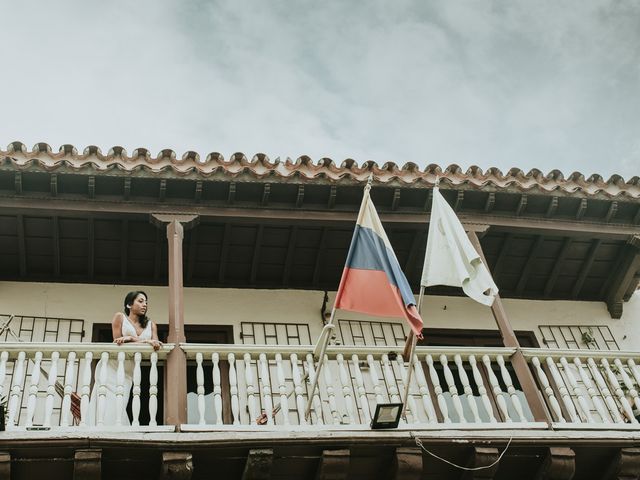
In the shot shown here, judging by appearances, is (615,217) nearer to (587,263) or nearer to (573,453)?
(587,263)

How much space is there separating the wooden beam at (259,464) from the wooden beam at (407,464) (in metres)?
1.12

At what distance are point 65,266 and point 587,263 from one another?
22.8 feet

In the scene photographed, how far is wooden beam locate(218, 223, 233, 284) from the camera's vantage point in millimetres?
9820

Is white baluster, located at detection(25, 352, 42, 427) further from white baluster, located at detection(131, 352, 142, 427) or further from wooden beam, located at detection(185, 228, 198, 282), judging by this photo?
wooden beam, located at detection(185, 228, 198, 282)

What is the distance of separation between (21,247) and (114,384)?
288 centimetres

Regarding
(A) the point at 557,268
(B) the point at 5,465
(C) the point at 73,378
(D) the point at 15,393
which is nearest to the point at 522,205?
(A) the point at 557,268

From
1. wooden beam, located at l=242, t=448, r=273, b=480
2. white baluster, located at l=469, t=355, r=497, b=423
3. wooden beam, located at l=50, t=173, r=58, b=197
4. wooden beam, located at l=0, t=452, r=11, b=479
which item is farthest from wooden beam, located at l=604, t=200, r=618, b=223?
wooden beam, located at l=0, t=452, r=11, b=479

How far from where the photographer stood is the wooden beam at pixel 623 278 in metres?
11.0

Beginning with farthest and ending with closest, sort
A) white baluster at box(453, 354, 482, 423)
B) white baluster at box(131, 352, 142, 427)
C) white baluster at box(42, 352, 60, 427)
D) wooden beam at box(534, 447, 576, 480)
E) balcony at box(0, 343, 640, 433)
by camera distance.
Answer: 1. white baluster at box(453, 354, 482, 423)
2. wooden beam at box(534, 447, 576, 480)
3. balcony at box(0, 343, 640, 433)
4. white baluster at box(131, 352, 142, 427)
5. white baluster at box(42, 352, 60, 427)

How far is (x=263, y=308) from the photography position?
10.4 metres

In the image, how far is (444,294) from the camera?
36.7 ft

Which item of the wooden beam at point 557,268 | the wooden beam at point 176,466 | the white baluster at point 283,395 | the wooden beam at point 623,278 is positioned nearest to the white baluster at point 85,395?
the wooden beam at point 176,466

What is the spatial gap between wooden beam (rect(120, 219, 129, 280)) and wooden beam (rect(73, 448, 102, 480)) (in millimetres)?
3561

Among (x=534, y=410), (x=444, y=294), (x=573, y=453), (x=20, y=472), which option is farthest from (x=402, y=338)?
(x=20, y=472)
